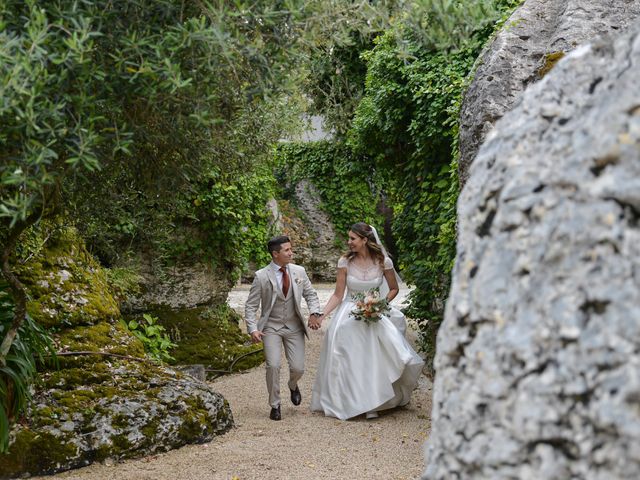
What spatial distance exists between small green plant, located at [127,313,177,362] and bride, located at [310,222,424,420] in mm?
2895

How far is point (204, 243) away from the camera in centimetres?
1162

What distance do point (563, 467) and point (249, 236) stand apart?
10.7 m

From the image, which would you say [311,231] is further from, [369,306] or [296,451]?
[296,451]

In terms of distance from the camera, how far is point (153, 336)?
35.7 ft

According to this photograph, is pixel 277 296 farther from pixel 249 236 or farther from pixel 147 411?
pixel 249 236

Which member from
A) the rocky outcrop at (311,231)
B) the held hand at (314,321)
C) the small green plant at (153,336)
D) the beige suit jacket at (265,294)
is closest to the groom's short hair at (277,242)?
the beige suit jacket at (265,294)

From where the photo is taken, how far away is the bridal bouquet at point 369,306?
838 cm

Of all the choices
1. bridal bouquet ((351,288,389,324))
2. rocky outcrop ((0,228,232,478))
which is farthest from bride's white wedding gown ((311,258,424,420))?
rocky outcrop ((0,228,232,478))

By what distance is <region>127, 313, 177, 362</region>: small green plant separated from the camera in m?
10.4

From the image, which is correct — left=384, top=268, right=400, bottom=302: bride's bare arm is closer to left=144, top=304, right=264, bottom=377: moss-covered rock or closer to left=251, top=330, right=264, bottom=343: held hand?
left=251, top=330, right=264, bottom=343: held hand

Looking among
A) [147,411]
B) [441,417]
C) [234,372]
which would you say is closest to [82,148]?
[441,417]

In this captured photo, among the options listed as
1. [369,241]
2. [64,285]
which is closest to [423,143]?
[369,241]

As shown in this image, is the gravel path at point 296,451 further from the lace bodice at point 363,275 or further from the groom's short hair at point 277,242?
the groom's short hair at point 277,242

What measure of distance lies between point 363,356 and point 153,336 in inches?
154
